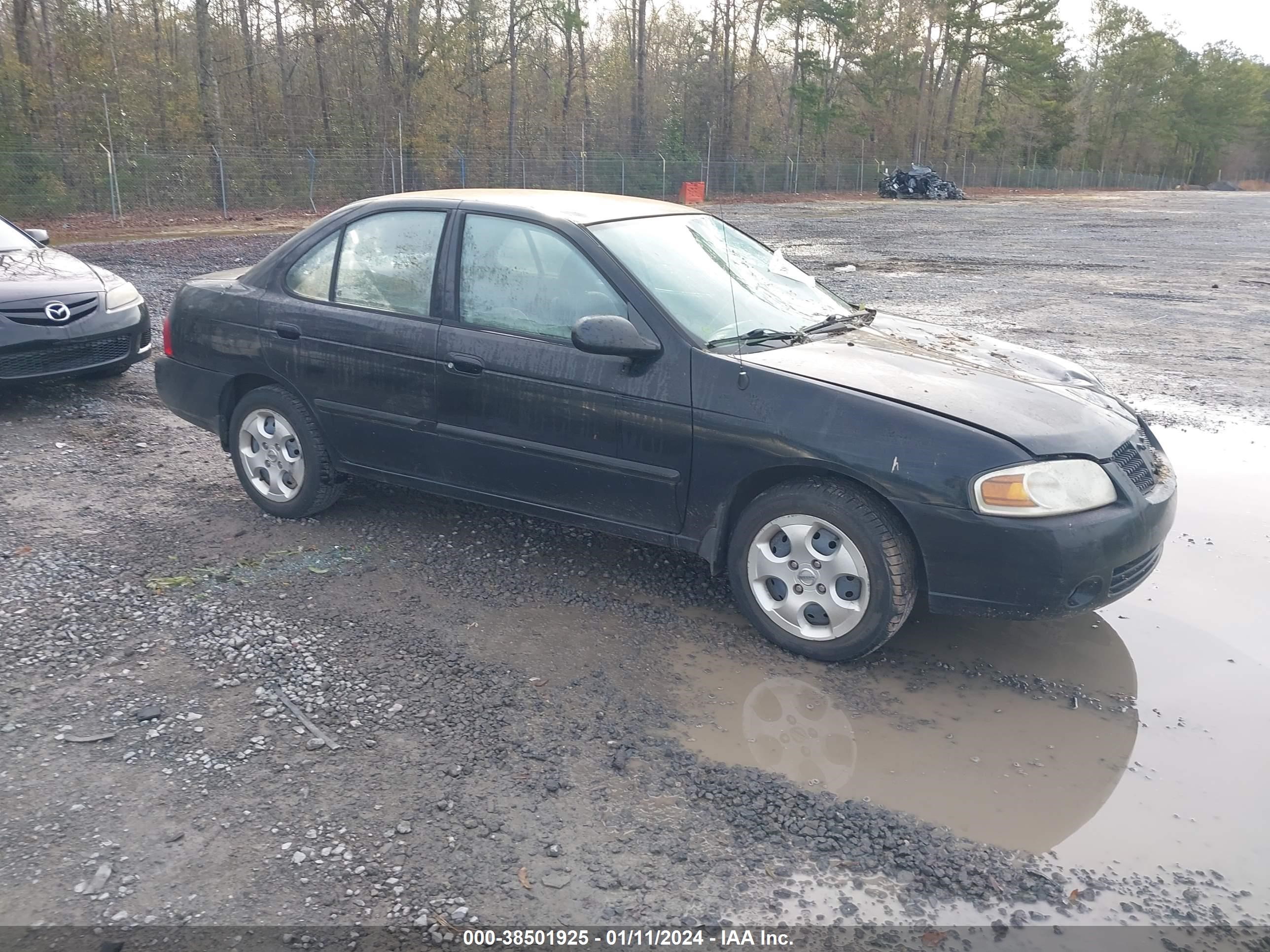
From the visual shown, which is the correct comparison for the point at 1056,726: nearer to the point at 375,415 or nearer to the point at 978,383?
the point at 978,383

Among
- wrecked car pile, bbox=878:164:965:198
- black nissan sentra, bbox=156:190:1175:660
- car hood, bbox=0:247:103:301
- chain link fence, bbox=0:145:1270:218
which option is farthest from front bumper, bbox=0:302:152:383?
wrecked car pile, bbox=878:164:965:198

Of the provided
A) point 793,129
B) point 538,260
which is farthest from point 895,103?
point 538,260

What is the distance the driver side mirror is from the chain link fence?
23.2m

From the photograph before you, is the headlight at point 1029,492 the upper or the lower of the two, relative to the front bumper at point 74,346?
upper

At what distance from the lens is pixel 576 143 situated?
129 ft

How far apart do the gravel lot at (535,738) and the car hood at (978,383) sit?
3.07ft

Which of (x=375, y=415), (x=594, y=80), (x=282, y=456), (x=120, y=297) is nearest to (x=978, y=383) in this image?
(x=375, y=415)

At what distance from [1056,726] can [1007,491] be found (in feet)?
2.85

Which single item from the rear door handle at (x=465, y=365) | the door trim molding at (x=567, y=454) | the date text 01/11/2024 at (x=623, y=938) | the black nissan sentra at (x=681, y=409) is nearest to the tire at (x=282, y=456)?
the black nissan sentra at (x=681, y=409)

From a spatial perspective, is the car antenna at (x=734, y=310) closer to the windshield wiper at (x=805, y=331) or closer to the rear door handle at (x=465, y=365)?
the windshield wiper at (x=805, y=331)

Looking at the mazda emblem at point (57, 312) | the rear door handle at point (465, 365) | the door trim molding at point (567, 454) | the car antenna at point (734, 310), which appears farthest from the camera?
the mazda emblem at point (57, 312)

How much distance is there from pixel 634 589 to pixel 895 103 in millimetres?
64048

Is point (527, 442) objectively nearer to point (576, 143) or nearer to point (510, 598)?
point (510, 598)

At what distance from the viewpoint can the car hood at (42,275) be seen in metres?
7.22
